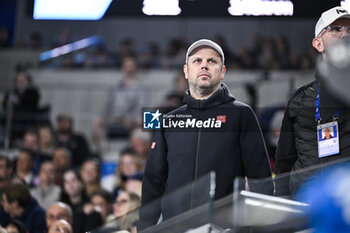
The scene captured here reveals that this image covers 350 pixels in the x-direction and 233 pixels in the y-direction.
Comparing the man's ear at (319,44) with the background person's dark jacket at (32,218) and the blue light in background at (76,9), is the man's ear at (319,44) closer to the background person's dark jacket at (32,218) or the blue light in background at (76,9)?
the blue light in background at (76,9)

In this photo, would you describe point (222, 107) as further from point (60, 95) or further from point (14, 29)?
point (14, 29)

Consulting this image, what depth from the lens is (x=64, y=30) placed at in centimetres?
1225

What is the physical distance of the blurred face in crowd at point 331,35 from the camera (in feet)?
11.7

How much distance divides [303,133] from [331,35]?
1.67ft

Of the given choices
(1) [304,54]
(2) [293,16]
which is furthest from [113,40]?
(2) [293,16]

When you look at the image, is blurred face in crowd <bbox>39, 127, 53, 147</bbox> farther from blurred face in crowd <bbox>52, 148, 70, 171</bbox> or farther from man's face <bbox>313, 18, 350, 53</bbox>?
man's face <bbox>313, 18, 350, 53</bbox>

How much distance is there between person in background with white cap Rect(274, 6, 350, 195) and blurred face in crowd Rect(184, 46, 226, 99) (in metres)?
0.40

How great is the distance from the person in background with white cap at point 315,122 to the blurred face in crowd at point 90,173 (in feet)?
11.5

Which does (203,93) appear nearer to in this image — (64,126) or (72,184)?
(72,184)

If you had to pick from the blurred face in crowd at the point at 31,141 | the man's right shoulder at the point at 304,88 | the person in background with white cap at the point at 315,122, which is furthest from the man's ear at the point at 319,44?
the blurred face in crowd at the point at 31,141

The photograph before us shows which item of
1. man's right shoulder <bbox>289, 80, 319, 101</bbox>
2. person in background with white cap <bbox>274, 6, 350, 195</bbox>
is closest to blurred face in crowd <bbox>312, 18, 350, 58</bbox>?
person in background with white cap <bbox>274, 6, 350, 195</bbox>

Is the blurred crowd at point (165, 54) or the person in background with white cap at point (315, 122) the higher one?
the blurred crowd at point (165, 54)

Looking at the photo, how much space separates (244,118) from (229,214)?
3.84 ft

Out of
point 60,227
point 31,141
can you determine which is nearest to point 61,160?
point 31,141
